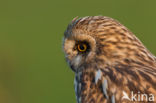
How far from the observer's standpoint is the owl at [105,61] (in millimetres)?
5746

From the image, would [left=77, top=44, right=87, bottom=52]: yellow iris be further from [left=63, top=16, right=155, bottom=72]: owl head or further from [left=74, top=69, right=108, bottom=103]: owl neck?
[left=74, top=69, right=108, bottom=103]: owl neck

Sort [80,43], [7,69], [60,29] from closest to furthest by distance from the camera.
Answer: [80,43] → [7,69] → [60,29]

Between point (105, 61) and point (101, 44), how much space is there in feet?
0.57

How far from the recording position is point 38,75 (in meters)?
11.4

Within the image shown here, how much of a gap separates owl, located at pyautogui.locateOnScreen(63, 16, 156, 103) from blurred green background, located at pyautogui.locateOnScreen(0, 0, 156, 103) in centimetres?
343

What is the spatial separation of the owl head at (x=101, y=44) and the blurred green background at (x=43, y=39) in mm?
3436

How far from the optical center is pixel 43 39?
45.7 ft

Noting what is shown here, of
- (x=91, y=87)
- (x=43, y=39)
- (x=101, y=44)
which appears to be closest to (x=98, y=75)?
(x=91, y=87)

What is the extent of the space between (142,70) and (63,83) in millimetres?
5450

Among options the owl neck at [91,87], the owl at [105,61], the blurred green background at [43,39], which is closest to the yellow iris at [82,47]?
the owl at [105,61]

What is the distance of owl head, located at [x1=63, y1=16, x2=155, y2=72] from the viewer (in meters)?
6.17

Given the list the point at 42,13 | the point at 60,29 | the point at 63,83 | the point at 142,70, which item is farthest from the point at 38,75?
the point at 142,70

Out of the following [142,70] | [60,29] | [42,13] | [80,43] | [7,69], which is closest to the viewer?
[142,70]

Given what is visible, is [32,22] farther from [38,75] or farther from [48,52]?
[38,75]
